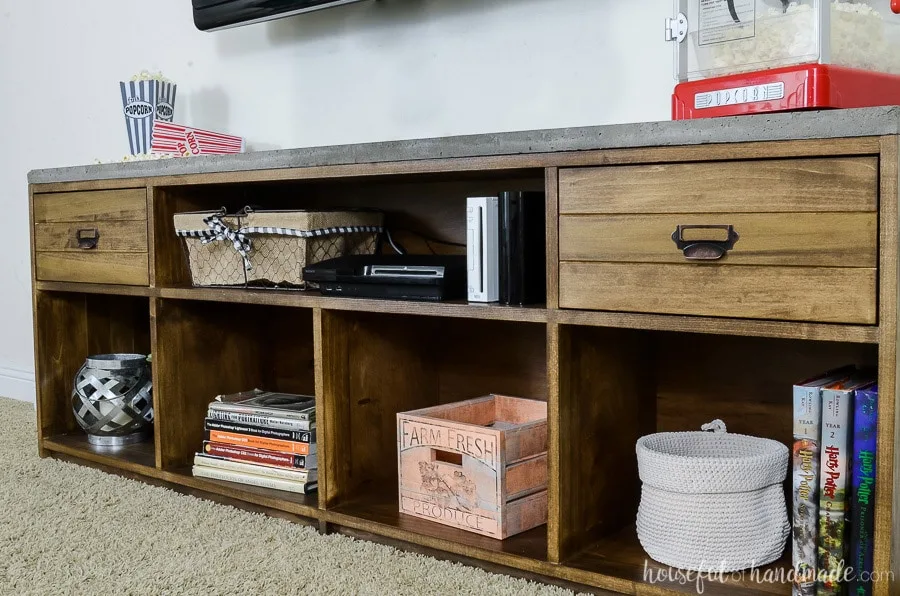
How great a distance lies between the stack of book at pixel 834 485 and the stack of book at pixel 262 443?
37.6 inches

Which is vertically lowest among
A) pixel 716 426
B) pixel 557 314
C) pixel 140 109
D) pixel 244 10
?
pixel 716 426

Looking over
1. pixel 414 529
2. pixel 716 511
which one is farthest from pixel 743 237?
pixel 414 529

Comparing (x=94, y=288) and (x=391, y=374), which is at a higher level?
(x=94, y=288)

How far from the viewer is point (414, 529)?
1549 millimetres

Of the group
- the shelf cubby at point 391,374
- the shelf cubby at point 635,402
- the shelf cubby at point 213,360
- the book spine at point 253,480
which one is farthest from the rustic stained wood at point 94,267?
the shelf cubby at point 635,402

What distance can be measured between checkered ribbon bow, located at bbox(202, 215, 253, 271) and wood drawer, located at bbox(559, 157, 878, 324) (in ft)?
2.52

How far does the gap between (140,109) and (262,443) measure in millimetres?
972

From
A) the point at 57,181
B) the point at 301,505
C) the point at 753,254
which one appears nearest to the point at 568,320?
the point at 753,254

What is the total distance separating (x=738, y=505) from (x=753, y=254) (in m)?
0.40

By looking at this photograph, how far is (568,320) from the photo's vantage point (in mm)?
1341

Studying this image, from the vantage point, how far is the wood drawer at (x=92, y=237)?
1.99 meters

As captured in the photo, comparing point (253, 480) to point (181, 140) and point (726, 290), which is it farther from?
point (726, 290)

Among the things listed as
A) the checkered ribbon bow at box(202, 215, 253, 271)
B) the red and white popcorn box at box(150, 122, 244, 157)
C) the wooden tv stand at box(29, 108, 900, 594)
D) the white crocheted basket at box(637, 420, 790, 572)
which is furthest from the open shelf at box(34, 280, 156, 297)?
the white crocheted basket at box(637, 420, 790, 572)

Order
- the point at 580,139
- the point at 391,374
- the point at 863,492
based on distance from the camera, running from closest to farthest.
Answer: the point at 863,492 < the point at 580,139 < the point at 391,374
